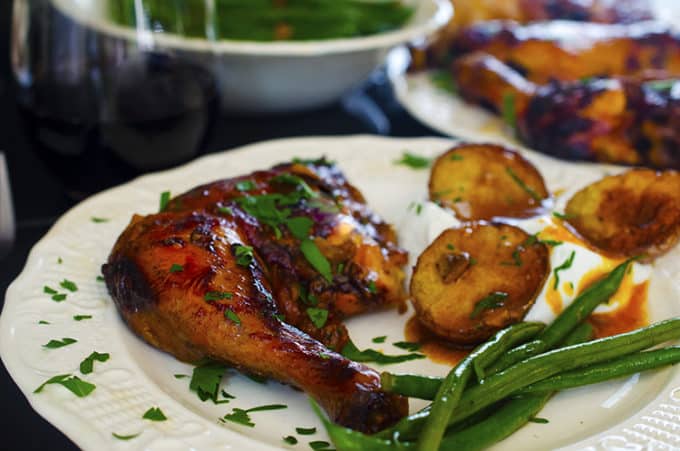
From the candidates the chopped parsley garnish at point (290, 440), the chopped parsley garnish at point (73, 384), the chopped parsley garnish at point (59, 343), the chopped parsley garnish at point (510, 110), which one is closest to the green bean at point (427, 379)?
the chopped parsley garnish at point (290, 440)

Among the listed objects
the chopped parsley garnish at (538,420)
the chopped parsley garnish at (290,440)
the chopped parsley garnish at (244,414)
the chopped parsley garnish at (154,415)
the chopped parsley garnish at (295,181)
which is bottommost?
the chopped parsley garnish at (290,440)

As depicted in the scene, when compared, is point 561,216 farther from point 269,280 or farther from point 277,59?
point 277,59

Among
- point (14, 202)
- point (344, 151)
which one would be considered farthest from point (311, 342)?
point (14, 202)

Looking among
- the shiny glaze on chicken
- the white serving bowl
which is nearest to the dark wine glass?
the white serving bowl

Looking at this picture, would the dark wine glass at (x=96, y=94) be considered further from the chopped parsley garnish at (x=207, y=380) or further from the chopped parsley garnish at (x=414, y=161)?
the chopped parsley garnish at (x=207, y=380)

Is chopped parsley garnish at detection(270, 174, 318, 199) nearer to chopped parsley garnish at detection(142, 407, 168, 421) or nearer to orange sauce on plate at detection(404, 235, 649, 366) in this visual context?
orange sauce on plate at detection(404, 235, 649, 366)

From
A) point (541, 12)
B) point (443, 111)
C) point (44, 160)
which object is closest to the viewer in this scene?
point (44, 160)

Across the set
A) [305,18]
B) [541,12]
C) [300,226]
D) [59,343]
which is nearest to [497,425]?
[300,226]

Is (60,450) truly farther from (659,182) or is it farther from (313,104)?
(313,104)
